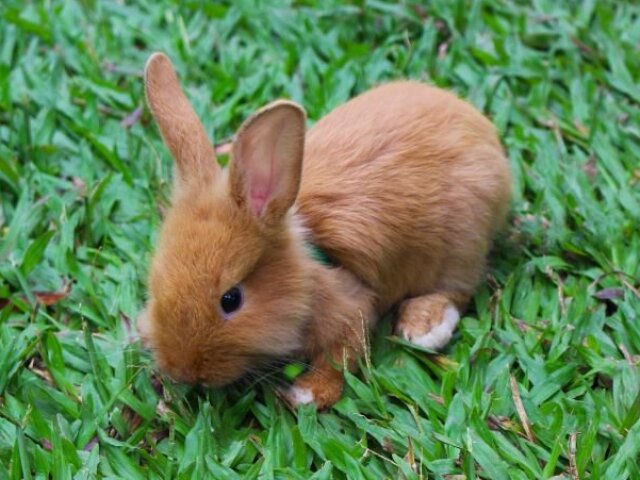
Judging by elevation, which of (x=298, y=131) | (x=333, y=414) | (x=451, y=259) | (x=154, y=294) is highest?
(x=298, y=131)

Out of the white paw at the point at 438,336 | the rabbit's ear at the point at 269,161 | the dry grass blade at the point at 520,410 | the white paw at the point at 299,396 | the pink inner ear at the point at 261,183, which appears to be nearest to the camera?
the rabbit's ear at the point at 269,161

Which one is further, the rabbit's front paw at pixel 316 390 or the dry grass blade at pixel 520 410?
the rabbit's front paw at pixel 316 390

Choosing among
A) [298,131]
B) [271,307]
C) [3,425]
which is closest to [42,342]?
[3,425]

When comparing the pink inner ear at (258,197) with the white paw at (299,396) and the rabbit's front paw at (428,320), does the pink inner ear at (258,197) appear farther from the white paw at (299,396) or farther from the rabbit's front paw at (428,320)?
the rabbit's front paw at (428,320)

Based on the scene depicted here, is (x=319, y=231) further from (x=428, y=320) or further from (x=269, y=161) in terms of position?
(x=428, y=320)

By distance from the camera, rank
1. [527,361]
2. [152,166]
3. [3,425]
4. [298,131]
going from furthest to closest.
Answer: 1. [152,166]
2. [527,361]
3. [3,425]
4. [298,131]

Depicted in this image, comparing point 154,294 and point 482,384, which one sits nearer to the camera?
point 154,294

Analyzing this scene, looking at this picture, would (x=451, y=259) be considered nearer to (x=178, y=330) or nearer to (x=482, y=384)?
(x=482, y=384)

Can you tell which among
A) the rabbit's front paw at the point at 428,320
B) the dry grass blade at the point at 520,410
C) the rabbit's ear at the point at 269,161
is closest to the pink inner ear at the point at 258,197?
the rabbit's ear at the point at 269,161
